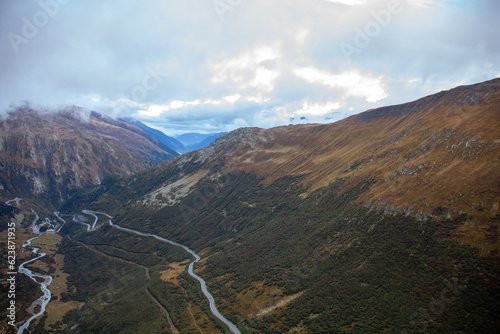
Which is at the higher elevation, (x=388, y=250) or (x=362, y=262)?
(x=388, y=250)

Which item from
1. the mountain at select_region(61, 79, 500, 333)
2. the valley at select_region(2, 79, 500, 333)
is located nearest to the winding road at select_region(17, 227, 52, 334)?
the valley at select_region(2, 79, 500, 333)

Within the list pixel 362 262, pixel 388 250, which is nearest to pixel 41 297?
pixel 362 262

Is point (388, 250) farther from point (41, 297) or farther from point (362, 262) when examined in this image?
point (41, 297)

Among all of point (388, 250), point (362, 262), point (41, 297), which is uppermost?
point (388, 250)

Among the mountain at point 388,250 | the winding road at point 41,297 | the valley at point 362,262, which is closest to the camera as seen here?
the mountain at point 388,250

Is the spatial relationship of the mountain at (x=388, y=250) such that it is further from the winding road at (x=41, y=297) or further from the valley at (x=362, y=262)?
the winding road at (x=41, y=297)

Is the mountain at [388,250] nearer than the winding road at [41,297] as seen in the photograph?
Yes

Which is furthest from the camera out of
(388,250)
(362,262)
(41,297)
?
(41,297)

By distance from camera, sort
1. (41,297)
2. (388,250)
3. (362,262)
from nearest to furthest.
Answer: (388,250) → (362,262) → (41,297)

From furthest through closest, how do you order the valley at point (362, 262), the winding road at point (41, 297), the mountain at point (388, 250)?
the winding road at point (41, 297) → the valley at point (362, 262) → the mountain at point (388, 250)

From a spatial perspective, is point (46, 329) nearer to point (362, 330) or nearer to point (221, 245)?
point (221, 245)

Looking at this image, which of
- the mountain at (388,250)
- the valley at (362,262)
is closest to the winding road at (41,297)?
the valley at (362,262)

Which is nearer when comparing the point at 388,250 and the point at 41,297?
the point at 388,250
